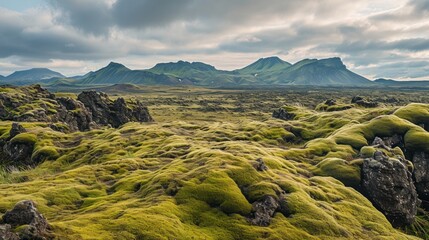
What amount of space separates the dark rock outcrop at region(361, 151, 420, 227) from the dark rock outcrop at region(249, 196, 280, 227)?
52.3 ft

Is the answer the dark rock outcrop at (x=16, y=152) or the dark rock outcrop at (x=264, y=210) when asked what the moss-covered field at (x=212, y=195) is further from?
the dark rock outcrop at (x=16, y=152)

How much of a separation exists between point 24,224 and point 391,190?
37.7 m

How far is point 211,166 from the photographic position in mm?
35906

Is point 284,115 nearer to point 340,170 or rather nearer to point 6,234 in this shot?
point 340,170

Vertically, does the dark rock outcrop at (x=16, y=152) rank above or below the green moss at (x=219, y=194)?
below

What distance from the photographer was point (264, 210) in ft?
97.7

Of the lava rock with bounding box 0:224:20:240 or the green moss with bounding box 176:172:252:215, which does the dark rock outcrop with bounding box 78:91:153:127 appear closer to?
the green moss with bounding box 176:172:252:215

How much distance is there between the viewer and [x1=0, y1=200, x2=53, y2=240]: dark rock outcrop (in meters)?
20.1

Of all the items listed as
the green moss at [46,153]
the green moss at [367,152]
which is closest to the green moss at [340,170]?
the green moss at [367,152]

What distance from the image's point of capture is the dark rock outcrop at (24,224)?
20062 mm

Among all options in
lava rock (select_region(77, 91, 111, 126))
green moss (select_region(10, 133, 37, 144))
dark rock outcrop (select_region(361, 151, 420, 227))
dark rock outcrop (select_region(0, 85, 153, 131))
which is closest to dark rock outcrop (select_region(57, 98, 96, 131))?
dark rock outcrop (select_region(0, 85, 153, 131))

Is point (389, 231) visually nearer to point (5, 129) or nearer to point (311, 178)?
point (311, 178)

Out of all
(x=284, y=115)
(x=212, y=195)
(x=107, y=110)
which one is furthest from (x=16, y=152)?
(x=284, y=115)

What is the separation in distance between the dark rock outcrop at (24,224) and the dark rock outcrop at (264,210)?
16308 millimetres
